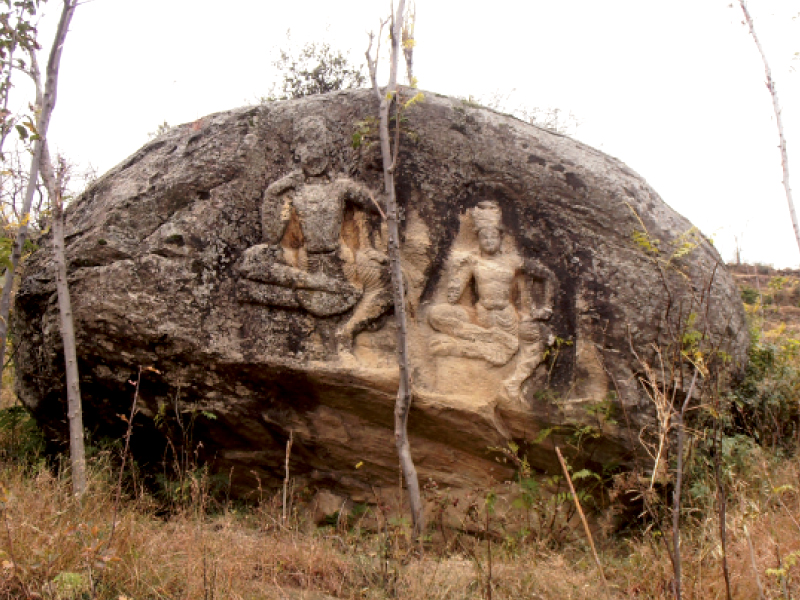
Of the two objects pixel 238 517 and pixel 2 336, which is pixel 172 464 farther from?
pixel 2 336

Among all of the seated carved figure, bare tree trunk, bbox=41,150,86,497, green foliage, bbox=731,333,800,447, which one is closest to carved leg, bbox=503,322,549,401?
the seated carved figure

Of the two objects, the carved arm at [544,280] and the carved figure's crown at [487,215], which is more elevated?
the carved figure's crown at [487,215]

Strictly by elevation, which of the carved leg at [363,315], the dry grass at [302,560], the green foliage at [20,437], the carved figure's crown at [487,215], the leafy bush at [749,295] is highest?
the carved figure's crown at [487,215]

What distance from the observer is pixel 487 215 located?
19.6ft

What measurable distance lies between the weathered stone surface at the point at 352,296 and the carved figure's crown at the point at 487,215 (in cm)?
2

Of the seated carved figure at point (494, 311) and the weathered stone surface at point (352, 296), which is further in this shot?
the seated carved figure at point (494, 311)

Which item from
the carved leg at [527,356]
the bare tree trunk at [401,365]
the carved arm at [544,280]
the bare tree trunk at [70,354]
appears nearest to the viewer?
the bare tree trunk at [70,354]

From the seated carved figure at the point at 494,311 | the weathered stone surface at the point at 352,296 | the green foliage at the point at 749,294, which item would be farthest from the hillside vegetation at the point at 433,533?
the green foliage at the point at 749,294

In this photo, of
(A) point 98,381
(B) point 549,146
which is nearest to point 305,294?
(A) point 98,381

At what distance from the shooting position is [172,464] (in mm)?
5898

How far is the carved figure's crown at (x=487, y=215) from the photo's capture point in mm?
5938

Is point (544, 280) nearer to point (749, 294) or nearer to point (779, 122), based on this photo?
point (779, 122)

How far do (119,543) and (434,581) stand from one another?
182cm

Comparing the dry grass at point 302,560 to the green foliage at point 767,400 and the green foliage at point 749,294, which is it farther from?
the green foliage at point 749,294
